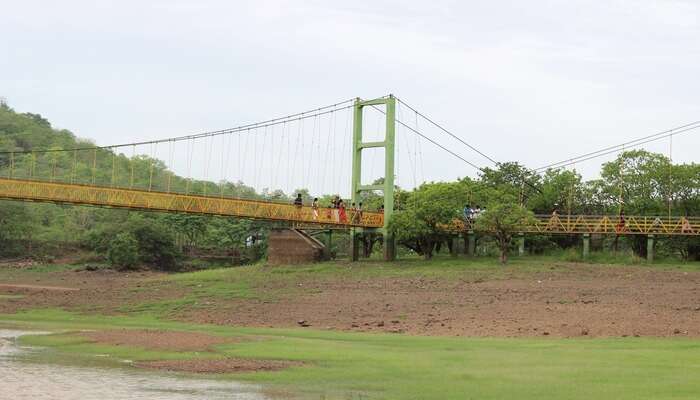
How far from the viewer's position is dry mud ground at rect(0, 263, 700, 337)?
1241 inches

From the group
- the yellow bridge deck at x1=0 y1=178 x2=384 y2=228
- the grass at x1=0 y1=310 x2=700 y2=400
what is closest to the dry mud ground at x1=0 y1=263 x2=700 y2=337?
the grass at x1=0 y1=310 x2=700 y2=400

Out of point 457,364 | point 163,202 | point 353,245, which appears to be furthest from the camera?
point 353,245

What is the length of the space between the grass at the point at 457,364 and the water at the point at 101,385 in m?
1.29

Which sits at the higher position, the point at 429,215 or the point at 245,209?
the point at 429,215

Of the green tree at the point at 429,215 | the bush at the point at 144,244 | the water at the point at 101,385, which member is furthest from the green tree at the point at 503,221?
the water at the point at 101,385

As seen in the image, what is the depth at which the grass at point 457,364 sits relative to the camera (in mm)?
18484

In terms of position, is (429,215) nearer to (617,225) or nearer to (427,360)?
(617,225)

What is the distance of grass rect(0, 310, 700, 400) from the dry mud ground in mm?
2968

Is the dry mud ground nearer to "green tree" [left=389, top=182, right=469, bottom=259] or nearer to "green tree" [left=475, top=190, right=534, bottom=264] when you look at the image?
"green tree" [left=475, top=190, right=534, bottom=264]

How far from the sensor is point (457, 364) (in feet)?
73.6

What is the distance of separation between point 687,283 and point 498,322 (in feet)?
45.7

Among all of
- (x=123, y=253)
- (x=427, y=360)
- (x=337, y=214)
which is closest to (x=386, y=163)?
(x=337, y=214)

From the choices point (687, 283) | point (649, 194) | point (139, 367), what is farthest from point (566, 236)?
point (139, 367)

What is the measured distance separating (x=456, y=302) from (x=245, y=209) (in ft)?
82.7
